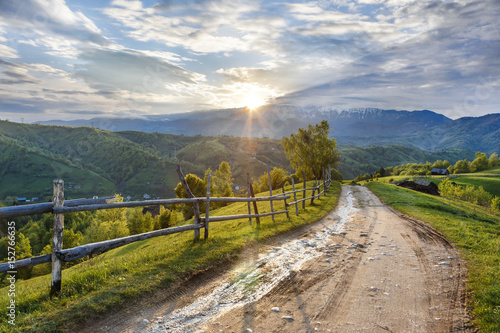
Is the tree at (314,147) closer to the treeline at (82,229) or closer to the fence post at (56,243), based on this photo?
the treeline at (82,229)

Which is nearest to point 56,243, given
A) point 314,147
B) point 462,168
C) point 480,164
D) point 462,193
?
point 314,147

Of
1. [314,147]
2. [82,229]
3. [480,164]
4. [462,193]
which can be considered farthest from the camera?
[480,164]

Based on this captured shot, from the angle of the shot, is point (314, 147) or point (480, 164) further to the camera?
point (480, 164)

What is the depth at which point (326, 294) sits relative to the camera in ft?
19.8

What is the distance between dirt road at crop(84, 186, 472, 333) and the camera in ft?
15.9

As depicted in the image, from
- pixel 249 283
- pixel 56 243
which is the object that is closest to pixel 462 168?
pixel 249 283

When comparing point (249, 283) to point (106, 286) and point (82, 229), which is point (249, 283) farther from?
point (82, 229)

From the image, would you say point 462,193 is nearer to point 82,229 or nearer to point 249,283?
point 249,283

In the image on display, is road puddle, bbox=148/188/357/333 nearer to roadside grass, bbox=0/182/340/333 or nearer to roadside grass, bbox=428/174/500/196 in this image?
roadside grass, bbox=0/182/340/333

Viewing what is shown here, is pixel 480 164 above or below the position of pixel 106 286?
above

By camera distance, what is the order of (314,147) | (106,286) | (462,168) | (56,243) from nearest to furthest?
(56,243) < (106,286) < (314,147) < (462,168)

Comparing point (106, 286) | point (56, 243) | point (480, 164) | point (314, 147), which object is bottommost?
point (106, 286)

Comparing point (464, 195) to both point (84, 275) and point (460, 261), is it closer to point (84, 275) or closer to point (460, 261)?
point (460, 261)

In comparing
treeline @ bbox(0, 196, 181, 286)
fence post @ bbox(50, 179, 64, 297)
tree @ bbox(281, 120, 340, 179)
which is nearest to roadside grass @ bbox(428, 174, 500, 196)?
tree @ bbox(281, 120, 340, 179)
